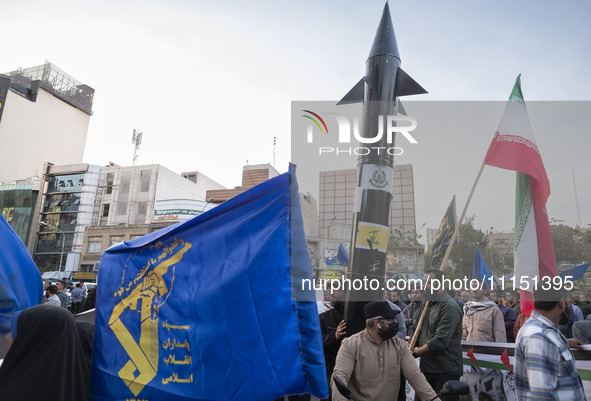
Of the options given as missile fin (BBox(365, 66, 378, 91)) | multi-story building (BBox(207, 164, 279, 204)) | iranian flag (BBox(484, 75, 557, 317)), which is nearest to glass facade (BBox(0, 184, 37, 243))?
multi-story building (BBox(207, 164, 279, 204))

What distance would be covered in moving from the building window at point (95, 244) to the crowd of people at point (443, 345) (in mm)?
50792

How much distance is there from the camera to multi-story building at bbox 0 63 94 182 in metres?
61.6

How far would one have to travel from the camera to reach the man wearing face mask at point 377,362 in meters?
3.60

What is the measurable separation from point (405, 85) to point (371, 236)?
3427mm

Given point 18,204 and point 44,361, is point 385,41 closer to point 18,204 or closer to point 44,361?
point 44,361

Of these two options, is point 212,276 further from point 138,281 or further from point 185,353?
point 138,281

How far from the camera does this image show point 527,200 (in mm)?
6621

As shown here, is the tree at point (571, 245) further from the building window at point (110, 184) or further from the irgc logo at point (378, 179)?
the building window at point (110, 184)

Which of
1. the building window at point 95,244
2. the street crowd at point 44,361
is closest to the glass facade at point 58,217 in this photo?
the building window at point 95,244

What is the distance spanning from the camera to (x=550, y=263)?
643 cm

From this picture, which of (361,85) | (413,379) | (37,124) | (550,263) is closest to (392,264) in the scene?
(361,85)

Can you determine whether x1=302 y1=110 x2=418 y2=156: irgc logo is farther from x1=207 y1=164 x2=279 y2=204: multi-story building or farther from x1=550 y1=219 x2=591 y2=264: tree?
x1=207 y1=164 x2=279 y2=204: multi-story building

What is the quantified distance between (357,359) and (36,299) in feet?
10.1

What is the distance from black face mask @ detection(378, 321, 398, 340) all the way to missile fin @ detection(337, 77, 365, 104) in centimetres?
773
